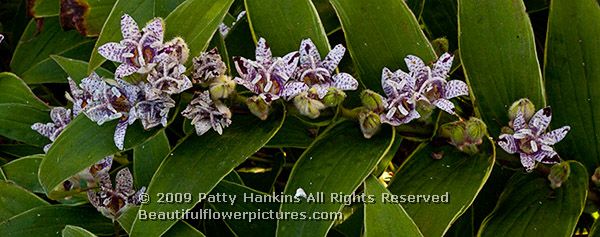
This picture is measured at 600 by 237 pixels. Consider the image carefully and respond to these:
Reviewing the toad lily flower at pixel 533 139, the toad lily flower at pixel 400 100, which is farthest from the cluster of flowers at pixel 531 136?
the toad lily flower at pixel 400 100

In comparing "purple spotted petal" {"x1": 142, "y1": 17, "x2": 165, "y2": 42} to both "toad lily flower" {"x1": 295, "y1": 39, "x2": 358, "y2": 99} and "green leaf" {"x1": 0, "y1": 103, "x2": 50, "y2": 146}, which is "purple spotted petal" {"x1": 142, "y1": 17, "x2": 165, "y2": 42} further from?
"green leaf" {"x1": 0, "y1": 103, "x2": 50, "y2": 146}

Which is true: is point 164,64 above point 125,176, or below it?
above

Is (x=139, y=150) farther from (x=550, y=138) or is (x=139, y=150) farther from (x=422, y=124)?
(x=550, y=138)

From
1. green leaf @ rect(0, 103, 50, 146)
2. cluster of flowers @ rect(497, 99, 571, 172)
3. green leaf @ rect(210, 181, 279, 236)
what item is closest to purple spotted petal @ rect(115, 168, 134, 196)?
green leaf @ rect(210, 181, 279, 236)

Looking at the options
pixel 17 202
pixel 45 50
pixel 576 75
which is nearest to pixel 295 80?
pixel 576 75

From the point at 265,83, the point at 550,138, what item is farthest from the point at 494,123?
→ the point at 265,83
